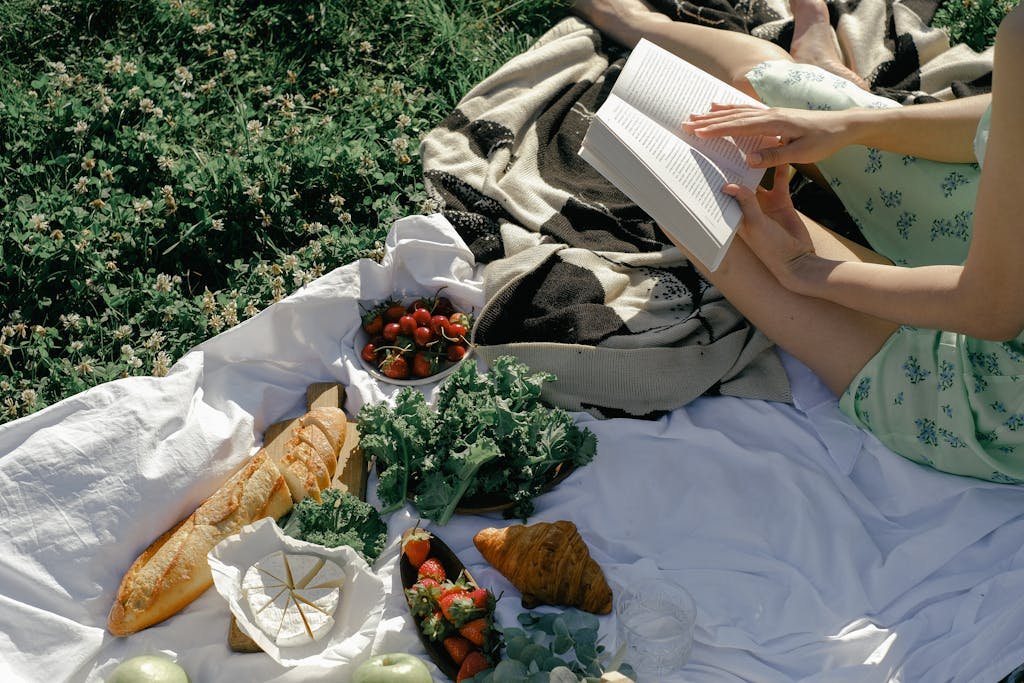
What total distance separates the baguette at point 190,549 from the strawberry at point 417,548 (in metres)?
0.33

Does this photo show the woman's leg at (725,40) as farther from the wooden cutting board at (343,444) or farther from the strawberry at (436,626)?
the strawberry at (436,626)

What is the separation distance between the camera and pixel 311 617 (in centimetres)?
225

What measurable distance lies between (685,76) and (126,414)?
167cm

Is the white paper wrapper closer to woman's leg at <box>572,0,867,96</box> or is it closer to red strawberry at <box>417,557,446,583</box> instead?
red strawberry at <box>417,557,446,583</box>

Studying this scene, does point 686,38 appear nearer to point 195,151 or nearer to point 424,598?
point 195,151

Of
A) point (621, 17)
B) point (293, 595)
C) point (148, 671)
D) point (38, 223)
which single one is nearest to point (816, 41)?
point (621, 17)

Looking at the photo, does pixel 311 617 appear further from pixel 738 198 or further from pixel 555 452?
pixel 738 198

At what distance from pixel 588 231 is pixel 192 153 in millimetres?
1412

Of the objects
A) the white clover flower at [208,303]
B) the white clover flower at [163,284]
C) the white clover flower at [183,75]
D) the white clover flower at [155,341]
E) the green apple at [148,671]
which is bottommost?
the green apple at [148,671]

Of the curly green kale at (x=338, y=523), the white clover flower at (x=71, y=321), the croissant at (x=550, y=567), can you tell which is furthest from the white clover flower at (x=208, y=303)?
the croissant at (x=550, y=567)

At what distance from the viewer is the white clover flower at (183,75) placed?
3617 millimetres

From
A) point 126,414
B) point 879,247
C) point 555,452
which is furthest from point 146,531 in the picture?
point 879,247

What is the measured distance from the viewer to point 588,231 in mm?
3117

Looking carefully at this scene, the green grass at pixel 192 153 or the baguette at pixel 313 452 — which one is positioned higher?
the green grass at pixel 192 153
